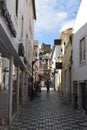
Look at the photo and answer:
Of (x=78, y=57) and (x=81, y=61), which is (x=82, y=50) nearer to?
(x=81, y=61)

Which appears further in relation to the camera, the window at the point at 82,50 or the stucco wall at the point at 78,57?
the window at the point at 82,50

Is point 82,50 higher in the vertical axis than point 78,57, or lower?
higher

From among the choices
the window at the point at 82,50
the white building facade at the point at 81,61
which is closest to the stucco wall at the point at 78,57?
the white building facade at the point at 81,61

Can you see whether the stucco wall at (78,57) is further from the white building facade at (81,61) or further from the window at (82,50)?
the window at (82,50)

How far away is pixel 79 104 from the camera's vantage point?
19.1 m

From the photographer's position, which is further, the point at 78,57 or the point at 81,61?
the point at 78,57

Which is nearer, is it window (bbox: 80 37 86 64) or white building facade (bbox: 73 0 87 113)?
white building facade (bbox: 73 0 87 113)

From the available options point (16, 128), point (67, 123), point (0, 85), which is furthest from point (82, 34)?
point (0, 85)

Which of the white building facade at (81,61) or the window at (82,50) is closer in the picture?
the white building facade at (81,61)

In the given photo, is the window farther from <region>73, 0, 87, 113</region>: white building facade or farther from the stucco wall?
the stucco wall

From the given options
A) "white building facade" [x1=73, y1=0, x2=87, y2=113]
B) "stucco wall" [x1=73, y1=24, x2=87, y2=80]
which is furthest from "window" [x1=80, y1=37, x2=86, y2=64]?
"stucco wall" [x1=73, y1=24, x2=87, y2=80]

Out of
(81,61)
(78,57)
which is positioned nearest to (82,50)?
(81,61)

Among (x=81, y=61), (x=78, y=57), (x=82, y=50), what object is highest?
(x=82, y=50)

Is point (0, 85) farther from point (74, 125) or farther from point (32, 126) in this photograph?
point (74, 125)
